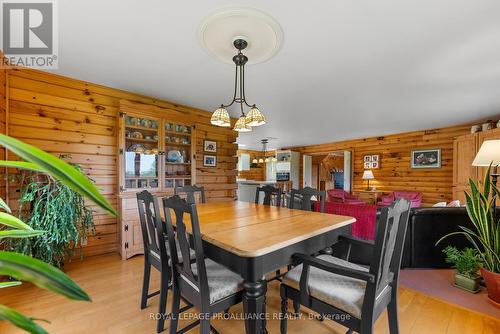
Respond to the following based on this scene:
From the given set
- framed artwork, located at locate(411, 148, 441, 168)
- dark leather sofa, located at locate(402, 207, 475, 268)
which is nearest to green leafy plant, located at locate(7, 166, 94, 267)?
dark leather sofa, located at locate(402, 207, 475, 268)

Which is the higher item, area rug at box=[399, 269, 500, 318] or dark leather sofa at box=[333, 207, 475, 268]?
dark leather sofa at box=[333, 207, 475, 268]

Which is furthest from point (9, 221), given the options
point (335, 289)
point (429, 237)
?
point (429, 237)

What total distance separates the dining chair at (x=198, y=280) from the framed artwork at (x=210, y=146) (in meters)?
2.90

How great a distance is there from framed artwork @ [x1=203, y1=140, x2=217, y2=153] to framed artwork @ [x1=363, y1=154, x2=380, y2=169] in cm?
486

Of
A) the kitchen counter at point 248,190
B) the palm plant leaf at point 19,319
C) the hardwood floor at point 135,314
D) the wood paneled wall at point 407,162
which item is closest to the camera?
the palm plant leaf at point 19,319

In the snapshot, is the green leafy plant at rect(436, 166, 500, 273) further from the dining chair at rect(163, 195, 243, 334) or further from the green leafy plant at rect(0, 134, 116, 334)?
the green leafy plant at rect(0, 134, 116, 334)

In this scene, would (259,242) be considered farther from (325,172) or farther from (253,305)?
(325,172)

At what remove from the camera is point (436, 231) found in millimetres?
2744

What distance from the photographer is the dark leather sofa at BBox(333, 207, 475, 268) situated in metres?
2.71

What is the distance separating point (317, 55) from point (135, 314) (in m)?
2.86

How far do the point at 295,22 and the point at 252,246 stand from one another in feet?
5.55

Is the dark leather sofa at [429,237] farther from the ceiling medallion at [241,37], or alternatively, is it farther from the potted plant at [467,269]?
the ceiling medallion at [241,37]

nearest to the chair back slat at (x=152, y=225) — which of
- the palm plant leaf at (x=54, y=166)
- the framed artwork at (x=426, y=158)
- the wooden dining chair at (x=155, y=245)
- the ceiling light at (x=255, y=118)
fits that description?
the wooden dining chair at (x=155, y=245)

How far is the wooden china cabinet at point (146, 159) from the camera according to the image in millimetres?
3012
